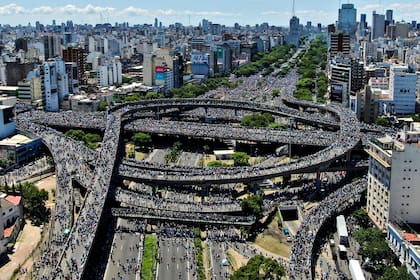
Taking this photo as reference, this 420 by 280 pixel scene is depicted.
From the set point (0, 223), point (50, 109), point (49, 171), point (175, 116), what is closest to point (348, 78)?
point (175, 116)

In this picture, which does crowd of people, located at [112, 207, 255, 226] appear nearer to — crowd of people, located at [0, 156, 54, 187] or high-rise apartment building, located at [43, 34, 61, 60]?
crowd of people, located at [0, 156, 54, 187]

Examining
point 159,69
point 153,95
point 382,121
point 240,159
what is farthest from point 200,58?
point 240,159

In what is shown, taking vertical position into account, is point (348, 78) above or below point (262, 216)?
above

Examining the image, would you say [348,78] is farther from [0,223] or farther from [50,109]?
[0,223]

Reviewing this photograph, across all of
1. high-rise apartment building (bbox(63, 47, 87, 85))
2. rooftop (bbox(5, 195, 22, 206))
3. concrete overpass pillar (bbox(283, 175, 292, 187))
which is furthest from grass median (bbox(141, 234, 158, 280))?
high-rise apartment building (bbox(63, 47, 87, 85))

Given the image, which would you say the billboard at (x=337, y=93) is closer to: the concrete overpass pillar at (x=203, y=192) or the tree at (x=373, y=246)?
the concrete overpass pillar at (x=203, y=192)

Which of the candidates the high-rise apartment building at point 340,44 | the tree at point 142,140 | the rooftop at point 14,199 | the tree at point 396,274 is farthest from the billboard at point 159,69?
the tree at point 396,274

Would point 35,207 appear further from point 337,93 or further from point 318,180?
point 337,93
